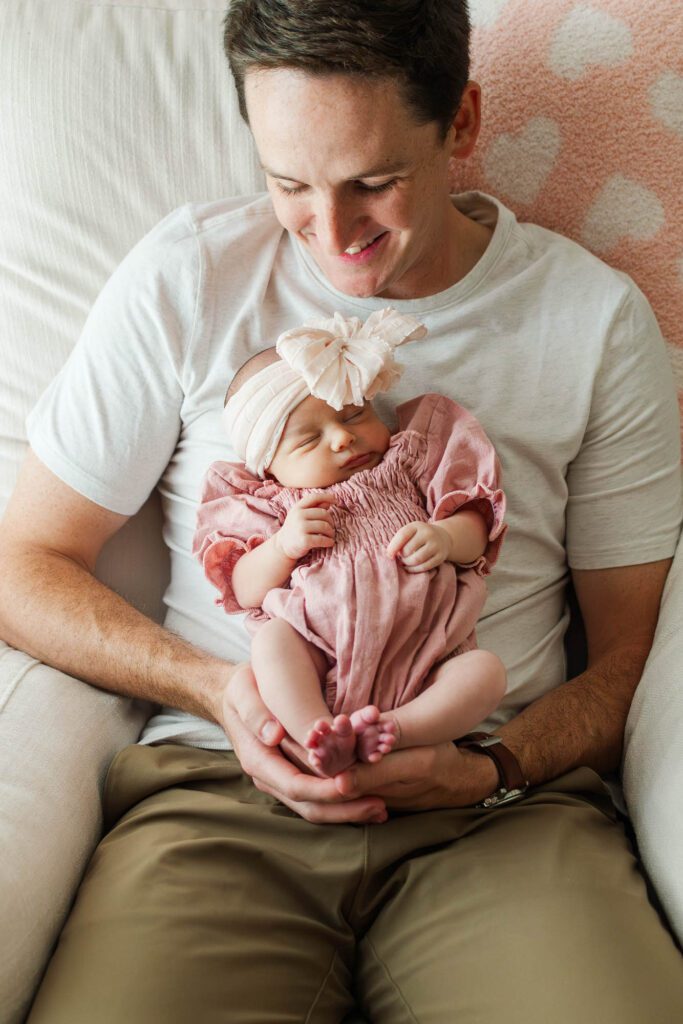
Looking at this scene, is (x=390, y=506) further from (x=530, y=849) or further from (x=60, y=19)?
(x=60, y=19)

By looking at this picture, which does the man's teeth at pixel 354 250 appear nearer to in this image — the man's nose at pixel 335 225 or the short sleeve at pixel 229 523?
the man's nose at pixel 335 225

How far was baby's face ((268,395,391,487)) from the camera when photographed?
122 centimetres

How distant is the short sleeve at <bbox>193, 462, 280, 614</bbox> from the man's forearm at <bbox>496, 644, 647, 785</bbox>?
420 millimetres

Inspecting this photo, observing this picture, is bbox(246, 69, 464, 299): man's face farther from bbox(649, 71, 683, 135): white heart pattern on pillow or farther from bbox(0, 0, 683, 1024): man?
bbox(649, 71, 683, 135): white heart pattern on pillow

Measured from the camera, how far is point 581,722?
1367 millimetres

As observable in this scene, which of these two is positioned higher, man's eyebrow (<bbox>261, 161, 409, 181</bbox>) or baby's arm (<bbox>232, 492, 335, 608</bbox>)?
man's eyebrow (<bbox>261, 161, 409, 181</bbox>)

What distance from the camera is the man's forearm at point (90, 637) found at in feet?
4.41

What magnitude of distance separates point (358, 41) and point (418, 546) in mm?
575

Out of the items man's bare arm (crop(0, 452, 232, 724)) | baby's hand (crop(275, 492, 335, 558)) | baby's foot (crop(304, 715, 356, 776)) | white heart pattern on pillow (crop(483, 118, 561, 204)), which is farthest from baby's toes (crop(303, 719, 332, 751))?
white heart pattern on pillow (crop(483, 118, 561, 204))

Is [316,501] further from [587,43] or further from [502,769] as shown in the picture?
[587,43]

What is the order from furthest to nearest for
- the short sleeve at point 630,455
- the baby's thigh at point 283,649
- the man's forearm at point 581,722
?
the short sleeve at point 630,455 → the man's forearm at point 581,722 → the baby's thigh at point 283,649

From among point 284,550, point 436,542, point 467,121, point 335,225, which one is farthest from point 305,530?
point 467,121

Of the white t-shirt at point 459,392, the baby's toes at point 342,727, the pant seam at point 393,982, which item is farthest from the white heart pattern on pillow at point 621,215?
the pant seam at point 393,982

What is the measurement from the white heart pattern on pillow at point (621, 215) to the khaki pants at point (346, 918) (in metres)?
0.86
